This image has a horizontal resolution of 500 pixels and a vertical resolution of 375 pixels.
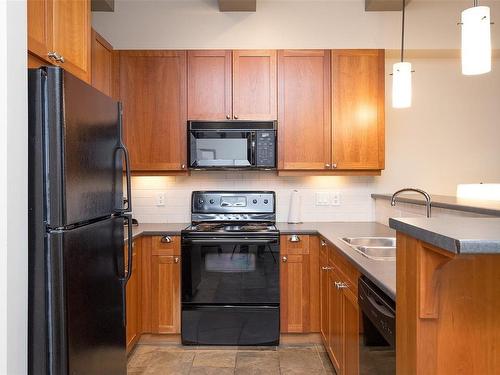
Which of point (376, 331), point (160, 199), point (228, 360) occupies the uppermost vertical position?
point (160, 199)

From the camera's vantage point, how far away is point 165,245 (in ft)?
9.93

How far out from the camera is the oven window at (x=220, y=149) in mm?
3174

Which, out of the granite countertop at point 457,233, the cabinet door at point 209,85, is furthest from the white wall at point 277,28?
the granite countertop at point 457,233

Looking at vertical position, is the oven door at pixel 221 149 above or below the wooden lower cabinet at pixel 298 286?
above

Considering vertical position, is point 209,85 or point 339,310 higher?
point 209,85

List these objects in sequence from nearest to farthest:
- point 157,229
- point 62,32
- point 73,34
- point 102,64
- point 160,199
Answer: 1. point 62,32
2. point 73,34
3. point 102,64
4. point 157,229
5. point 160,199

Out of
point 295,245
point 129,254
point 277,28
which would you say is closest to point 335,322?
point 295,245

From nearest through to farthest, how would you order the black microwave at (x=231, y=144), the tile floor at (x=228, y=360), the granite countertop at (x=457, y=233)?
1. the granite countertop at (x=457, y=233)
2. the tile floor at (x=228, y=360)
3. the black microwave at (x=231, y=144)

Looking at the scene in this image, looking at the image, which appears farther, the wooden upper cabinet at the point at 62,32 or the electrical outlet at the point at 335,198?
the electrical outlet at the point at 335,198

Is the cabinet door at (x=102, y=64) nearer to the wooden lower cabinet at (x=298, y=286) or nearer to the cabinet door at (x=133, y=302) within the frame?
the cabinet door at (x=133, y=302)

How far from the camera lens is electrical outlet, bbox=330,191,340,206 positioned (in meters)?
3.53

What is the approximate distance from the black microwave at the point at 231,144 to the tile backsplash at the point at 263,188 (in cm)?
35

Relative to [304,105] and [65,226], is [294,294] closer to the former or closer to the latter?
[304,105]

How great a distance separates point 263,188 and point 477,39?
218 cm
